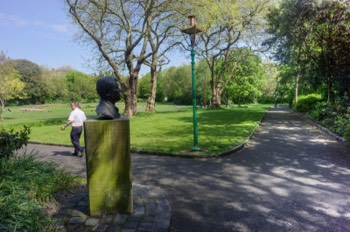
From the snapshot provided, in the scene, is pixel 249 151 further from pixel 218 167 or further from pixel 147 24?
pixel 147 24

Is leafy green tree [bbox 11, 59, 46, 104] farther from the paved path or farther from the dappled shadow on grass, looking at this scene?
the dappled shadow on grass

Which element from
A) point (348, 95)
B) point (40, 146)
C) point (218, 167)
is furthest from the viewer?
point (348, 95)

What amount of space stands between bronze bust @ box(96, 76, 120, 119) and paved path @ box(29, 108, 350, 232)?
1895 millimetres

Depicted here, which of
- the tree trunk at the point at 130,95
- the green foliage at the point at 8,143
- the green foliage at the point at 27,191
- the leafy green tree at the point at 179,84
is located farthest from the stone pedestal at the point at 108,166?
the leafy green tree at the point at 179,84

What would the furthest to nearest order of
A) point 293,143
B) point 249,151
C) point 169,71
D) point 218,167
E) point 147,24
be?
1. point 169,71
2. point 147,24
3. point 293,143
4. point 249,151
5. point 218,167

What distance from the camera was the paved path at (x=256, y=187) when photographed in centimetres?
385

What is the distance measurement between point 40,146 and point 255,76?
37.0 metres

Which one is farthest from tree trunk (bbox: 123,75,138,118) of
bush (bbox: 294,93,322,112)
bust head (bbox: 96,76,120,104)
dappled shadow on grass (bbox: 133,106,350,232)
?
bust head (bbox: 96,76,120,104)

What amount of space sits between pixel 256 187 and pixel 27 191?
414cm

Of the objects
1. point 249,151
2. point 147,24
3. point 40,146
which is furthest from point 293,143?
point 147,24

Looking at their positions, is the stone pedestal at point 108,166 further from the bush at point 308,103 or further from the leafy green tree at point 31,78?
the leafy green tree at point 31,78

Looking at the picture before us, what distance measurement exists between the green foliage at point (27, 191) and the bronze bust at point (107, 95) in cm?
166

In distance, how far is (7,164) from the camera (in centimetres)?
506

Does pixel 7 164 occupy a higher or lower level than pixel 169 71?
lower
